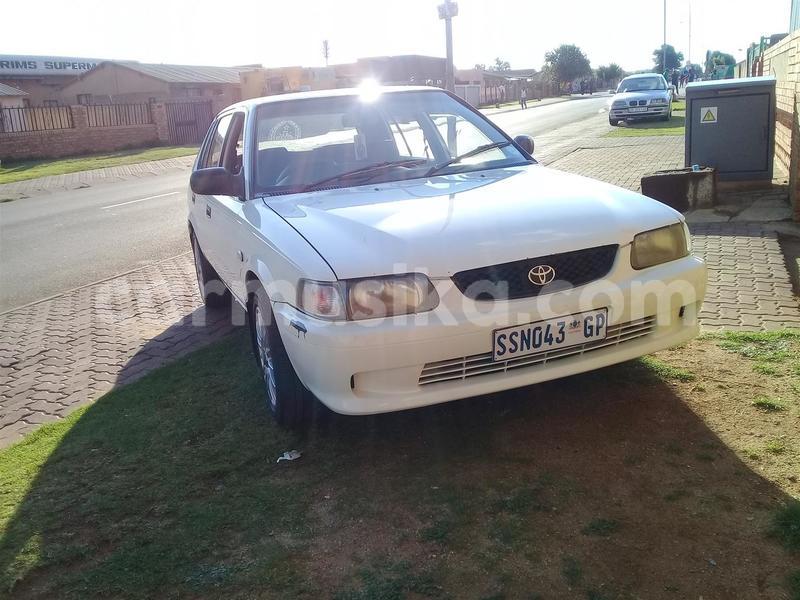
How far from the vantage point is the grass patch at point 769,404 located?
3832 millimetres

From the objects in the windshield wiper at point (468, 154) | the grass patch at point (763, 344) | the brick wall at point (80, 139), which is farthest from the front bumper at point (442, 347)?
the brick wall at point (80, 139)

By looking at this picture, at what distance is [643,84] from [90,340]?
26.1m

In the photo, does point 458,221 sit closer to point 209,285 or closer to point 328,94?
point 328,94

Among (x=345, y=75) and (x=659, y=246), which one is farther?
(x=345, y=75)

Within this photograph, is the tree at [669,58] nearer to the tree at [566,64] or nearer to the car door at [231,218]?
the tree at [566,64]

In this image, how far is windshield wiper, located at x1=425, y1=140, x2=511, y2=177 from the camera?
4736 mm

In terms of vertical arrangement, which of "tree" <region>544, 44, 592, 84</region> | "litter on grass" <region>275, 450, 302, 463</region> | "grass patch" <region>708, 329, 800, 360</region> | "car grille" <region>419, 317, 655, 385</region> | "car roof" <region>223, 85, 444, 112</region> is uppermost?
"tree" <region>544, 44, 592, 84</region>

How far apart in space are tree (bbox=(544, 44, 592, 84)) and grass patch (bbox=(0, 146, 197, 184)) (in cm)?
9823

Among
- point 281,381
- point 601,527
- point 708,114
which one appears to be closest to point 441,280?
point 281,381

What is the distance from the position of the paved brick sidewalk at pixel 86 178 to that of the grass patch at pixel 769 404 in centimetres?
1891

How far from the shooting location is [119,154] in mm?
30531

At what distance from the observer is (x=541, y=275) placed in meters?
3.48

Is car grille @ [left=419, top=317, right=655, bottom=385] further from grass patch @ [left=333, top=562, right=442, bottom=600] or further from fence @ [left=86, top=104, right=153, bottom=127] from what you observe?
fence @ [left=86, top=104, right=153, bottom=127]

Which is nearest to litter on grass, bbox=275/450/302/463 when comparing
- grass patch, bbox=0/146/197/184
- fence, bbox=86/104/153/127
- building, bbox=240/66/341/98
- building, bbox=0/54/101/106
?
grass patch, bbox=0/146/197/184
